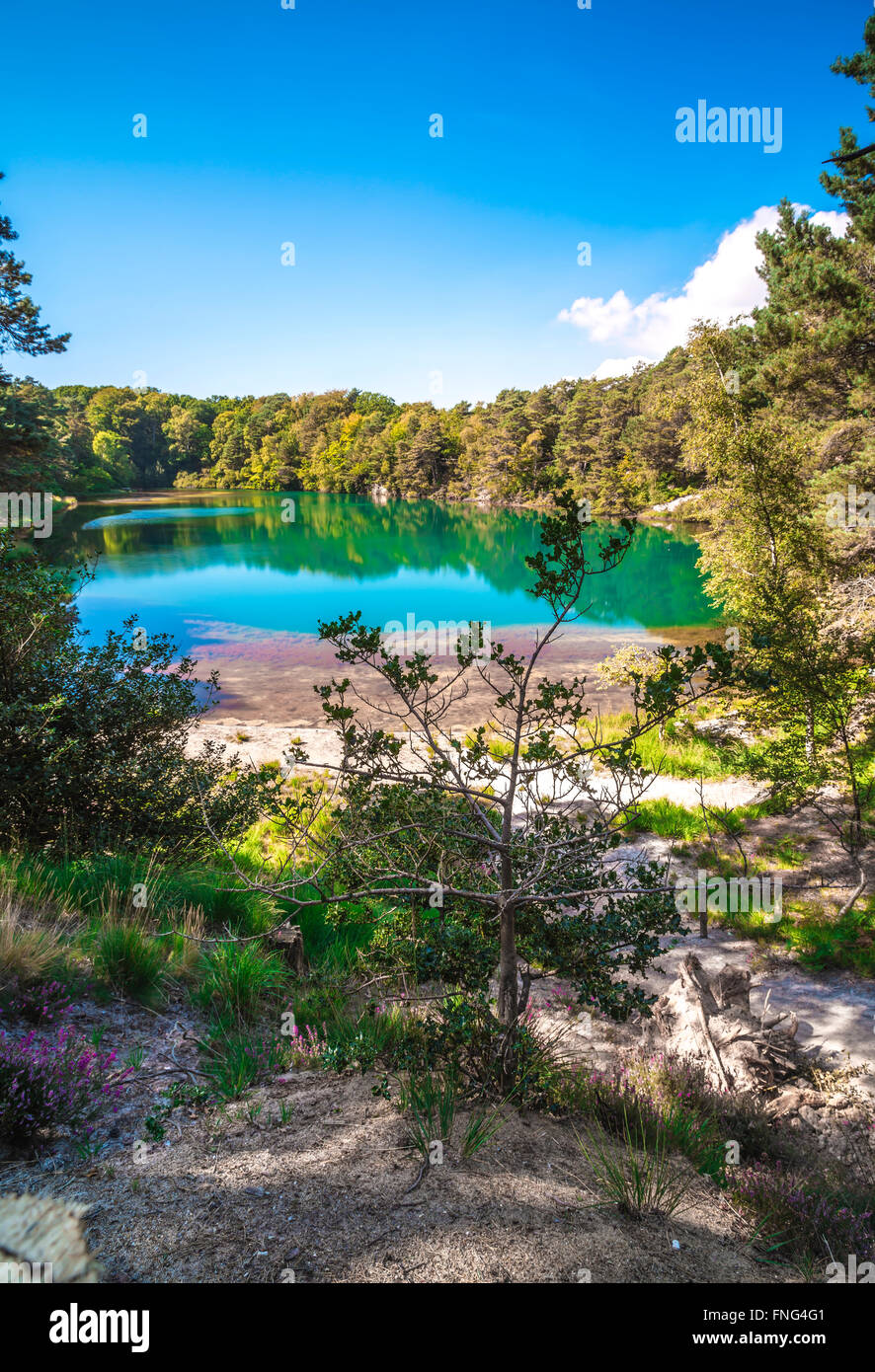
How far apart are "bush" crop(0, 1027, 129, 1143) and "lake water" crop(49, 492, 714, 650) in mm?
18847

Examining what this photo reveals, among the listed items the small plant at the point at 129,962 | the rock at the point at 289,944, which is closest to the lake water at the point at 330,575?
the rock at the point at 289,944

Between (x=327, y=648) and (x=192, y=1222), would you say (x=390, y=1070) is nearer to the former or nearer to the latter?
(x=192, y=1222)

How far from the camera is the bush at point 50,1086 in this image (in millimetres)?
2404

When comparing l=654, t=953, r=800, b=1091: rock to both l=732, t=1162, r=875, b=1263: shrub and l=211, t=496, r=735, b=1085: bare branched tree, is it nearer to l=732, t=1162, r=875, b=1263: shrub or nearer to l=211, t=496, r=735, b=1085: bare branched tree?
l=732, t=1162, r=875, b=1263: shrub

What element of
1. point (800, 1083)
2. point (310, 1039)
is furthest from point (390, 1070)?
point (800, 1083)

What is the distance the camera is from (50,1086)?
2.59m

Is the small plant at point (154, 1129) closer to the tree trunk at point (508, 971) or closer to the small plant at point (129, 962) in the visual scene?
the small plant at point (129, 962)

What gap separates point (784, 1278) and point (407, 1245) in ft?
4.43

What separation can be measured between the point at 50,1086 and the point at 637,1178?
7.68 ft

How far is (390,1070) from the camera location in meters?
3.28

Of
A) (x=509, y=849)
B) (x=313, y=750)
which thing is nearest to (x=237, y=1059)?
(x=509, y=849)

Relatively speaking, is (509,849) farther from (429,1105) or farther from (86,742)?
(86,742)
